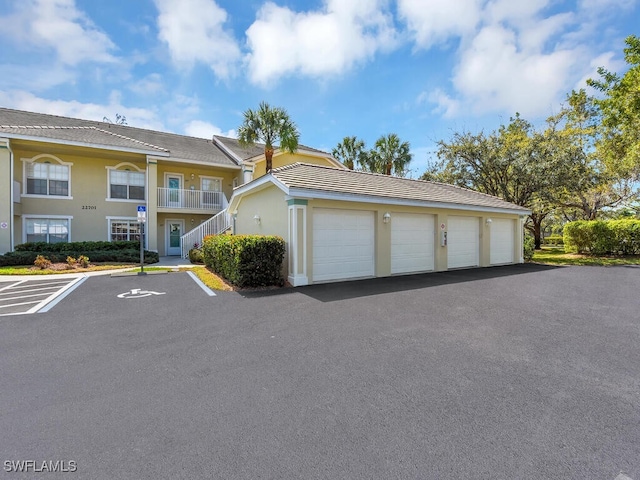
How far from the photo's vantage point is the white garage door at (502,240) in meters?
14.3

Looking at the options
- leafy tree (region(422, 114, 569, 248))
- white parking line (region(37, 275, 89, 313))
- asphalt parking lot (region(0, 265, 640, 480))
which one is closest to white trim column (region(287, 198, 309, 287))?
asphalt parking lot (region(0, 265, 640, 480))

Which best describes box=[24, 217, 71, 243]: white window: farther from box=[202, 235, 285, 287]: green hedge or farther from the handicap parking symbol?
box=[202, 235, 285, 287]: green hedge

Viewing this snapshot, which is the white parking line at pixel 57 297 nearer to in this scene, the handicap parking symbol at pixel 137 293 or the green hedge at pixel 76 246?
the handicap parking symbol at pixel 137 293

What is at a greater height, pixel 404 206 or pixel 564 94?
pixel 564 94

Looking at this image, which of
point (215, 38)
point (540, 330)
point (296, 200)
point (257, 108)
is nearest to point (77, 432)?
point (540, 330)

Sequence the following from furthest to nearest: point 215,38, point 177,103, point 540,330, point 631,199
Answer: point 631,199
point 177,103
point 215,38
point 540,330

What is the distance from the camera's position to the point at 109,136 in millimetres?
16562

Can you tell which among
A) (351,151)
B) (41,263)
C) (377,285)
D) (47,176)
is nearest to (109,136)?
(47,176)

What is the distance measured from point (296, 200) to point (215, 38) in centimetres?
691

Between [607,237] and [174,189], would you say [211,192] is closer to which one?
[174,189]

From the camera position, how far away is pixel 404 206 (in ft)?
36.3

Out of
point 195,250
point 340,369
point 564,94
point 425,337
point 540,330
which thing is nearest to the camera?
point 340,369

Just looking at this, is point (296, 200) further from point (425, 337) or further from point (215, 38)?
point (215, 38)

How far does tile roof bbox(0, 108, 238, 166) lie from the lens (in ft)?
48.6
